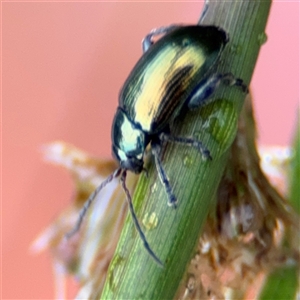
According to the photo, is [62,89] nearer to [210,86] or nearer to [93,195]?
[93,195]

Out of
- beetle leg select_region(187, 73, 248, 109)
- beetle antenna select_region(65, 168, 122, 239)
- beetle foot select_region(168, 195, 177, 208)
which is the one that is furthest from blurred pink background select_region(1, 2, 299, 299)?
beetle foot select_region(168, 195, 177, 208)

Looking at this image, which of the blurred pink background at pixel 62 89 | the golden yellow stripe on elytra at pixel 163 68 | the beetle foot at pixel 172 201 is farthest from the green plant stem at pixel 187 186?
the blurred pink background at pixel 62 89

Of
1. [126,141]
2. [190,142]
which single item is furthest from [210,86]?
[126,141]

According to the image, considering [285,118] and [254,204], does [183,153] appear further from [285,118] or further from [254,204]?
[285,118]

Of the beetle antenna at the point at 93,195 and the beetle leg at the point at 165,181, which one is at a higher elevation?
the beetle leg at the point at 165,181

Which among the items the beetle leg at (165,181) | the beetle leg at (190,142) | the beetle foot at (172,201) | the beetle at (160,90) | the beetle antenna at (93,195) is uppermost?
the beetle at (160,90)

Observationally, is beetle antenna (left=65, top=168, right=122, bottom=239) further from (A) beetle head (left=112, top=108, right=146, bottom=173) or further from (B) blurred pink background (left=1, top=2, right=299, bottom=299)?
(B) blurred pink background (left=1, top=2, right=299, bottom=299)

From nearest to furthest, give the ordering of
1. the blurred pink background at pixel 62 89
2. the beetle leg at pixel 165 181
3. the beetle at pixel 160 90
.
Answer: the beetle leg at pixel 165 181 → the beetle at pixel 160 90 → the blurred pink background at pixel 62 89

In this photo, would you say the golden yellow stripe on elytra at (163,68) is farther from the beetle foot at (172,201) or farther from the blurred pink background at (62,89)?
the blurred pink background at (62,89)
